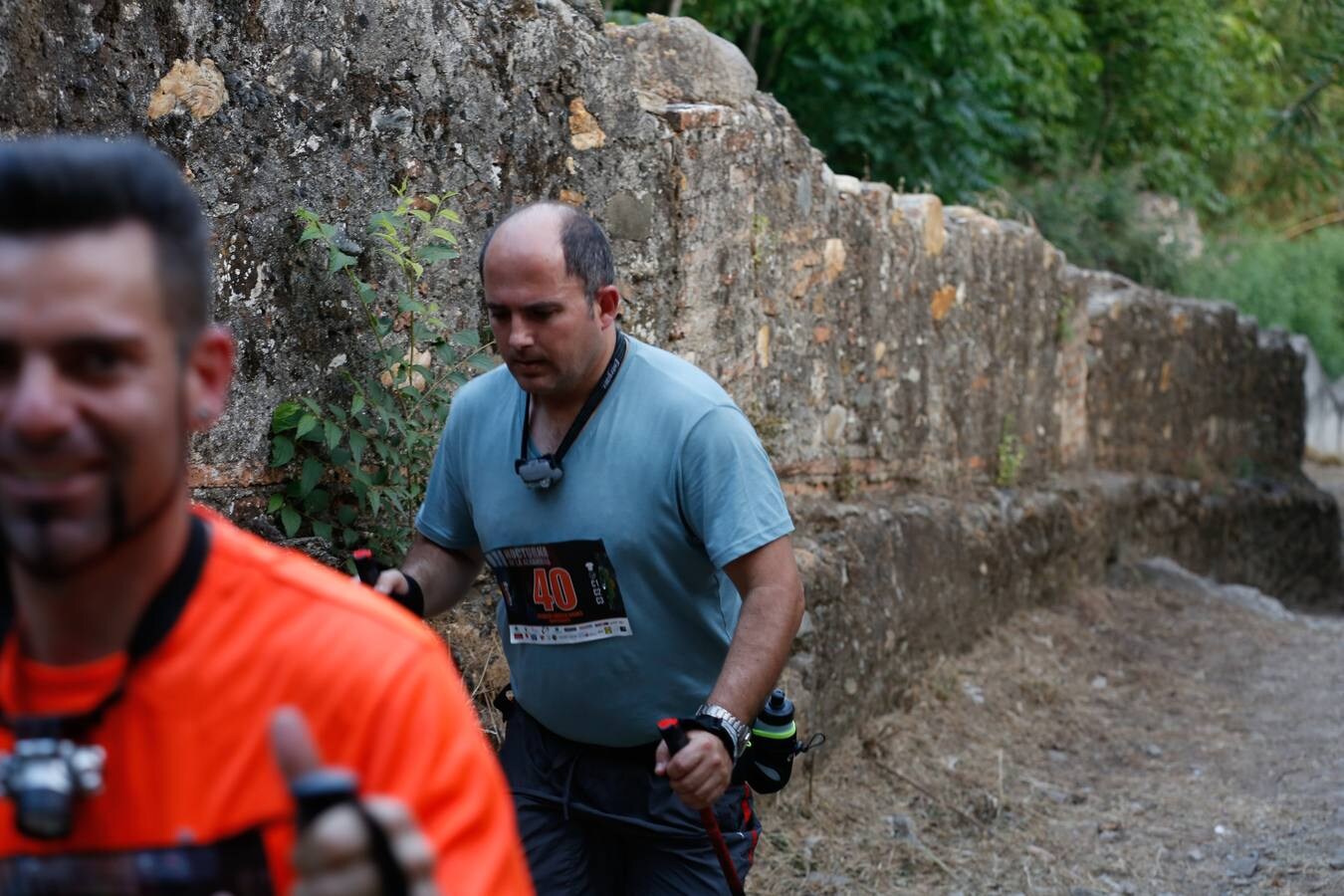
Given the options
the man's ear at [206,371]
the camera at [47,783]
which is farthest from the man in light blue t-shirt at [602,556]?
the camera at [47,783]

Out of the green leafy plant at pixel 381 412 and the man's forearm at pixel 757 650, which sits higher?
the green leafy plant at pixel 381 412

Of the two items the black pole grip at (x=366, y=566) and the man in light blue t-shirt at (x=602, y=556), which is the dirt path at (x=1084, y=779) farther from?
the black pole grip at (x=366, y=566)

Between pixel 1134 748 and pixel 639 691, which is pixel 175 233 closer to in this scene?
pixel 639 691

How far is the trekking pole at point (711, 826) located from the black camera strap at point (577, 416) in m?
0.52

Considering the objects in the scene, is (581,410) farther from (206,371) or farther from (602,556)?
(206,371)

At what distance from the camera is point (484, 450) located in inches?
119

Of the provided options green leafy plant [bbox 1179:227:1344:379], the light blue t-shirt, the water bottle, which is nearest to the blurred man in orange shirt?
the light blue t-shirt

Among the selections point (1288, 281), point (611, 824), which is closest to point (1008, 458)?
point (611, 824)

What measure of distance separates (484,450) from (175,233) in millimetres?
1691

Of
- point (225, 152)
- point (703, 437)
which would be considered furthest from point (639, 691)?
point (225, 152)

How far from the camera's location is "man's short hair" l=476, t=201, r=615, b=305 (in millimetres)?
2945

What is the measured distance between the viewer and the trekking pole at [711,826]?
104 inches

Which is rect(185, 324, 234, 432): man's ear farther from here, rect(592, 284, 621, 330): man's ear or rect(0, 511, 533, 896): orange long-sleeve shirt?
rect(592, 284, 621, 330): man's ear

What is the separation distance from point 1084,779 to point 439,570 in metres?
3.75
